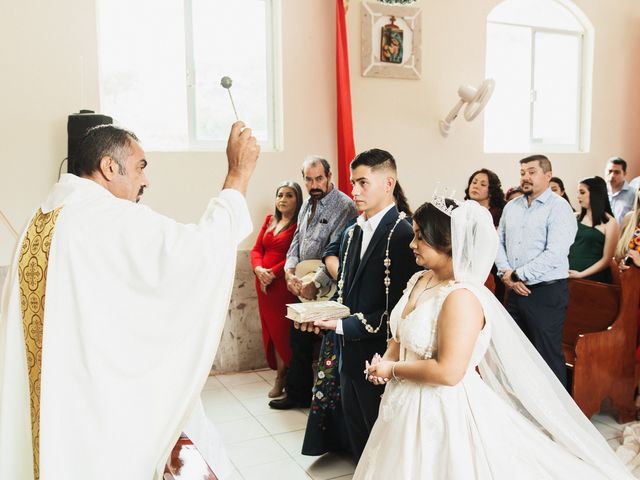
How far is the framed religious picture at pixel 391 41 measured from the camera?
5516mm

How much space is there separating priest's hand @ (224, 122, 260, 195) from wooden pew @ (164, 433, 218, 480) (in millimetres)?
799

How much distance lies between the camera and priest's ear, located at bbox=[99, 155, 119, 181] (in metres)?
1.92

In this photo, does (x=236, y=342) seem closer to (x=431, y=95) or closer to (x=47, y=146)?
(x=47, y=146)

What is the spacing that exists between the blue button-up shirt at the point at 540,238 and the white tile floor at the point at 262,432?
104 cm

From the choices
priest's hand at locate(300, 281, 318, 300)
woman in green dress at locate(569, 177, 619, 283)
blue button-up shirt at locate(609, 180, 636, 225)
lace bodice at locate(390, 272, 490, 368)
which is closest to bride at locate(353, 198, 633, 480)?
lace bodice at locate(390, 272, 490, 368)

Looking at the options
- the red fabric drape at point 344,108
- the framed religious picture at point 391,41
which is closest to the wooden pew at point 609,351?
the red fabric drape at point 344,108

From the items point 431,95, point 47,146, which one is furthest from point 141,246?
point 431,95

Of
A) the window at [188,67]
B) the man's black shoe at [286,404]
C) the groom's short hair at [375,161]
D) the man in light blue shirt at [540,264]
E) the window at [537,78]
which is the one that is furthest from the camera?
the window at [537,78]

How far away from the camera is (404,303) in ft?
7.91

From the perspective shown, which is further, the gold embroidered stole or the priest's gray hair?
the priest's gray hair

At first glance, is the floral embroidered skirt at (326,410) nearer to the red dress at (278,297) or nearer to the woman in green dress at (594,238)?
the red dress at (278,297)

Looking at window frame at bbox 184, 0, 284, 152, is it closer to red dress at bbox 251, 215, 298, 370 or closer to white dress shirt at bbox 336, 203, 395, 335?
red dress at bbox 251, 215, 298, 370

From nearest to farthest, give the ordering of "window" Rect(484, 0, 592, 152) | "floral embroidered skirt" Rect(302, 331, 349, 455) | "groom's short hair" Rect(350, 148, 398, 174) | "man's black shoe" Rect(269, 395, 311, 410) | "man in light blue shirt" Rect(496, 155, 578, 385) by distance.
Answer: "groom's short hair" Rect(350, 148, 398, 174), "floral embroidered skirt" Rect(302, 331, 349, 455), "man in light blue shirt" Rect(496, 155, 578, 385), "man's black shoe" Rect(269, 395, 311, 410), "window" Rect(484, 0, 592, 152)

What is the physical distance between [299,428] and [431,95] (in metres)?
3.36
